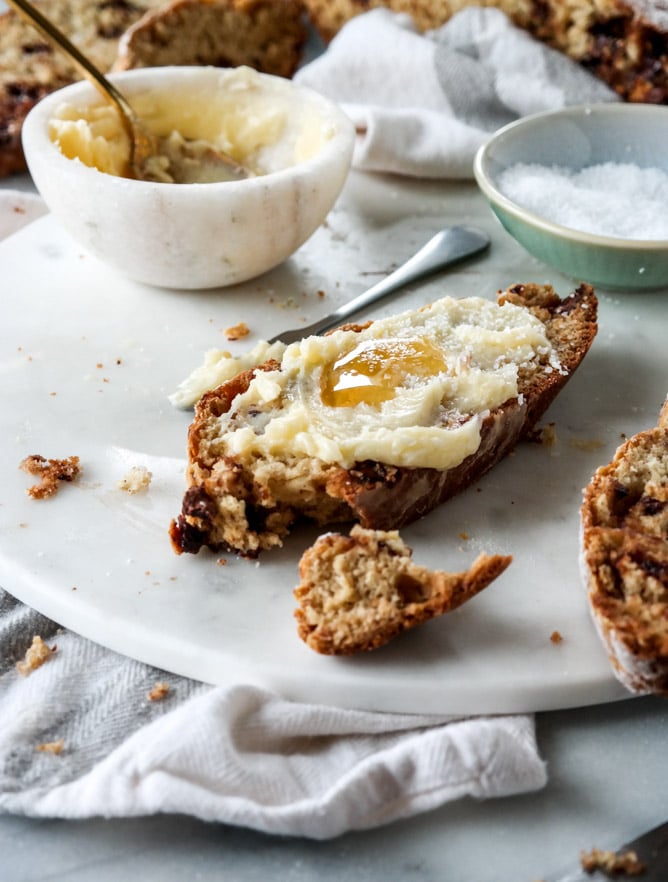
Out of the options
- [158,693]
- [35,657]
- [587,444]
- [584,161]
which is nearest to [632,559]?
[587,444]

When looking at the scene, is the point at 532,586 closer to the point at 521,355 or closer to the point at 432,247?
the point at 521,355

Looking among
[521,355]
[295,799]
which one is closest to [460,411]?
[521,355]

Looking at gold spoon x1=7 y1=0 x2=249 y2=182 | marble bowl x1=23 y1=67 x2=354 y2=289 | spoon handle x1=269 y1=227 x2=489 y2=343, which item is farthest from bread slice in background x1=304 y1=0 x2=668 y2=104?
gold spoon x1=7 y1=0 x2=249 y2=182

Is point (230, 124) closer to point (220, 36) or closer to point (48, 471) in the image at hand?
point (220, 36)

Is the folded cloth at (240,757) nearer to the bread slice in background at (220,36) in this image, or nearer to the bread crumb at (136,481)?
the bread crumb at (136,481)

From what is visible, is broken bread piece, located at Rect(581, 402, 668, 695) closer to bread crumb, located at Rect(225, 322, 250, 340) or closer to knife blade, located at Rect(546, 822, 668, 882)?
knife blade, located at Rect(546, 822, 668, 882)
